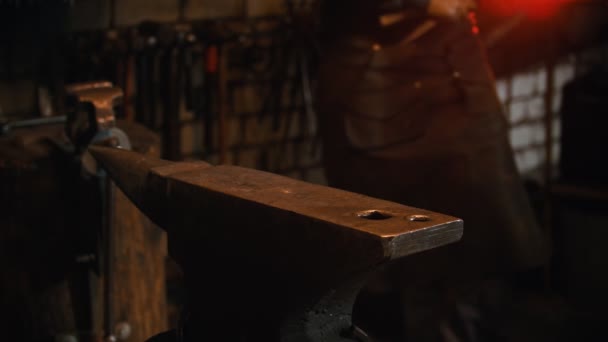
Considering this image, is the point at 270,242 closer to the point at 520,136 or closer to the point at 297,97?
the point at 297,97

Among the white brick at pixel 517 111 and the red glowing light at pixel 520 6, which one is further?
the white brick at pixel 517 111

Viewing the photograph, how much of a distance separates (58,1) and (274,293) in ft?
8.08

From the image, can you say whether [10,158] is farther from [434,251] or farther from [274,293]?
[434,251]

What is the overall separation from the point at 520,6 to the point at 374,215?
358 cm

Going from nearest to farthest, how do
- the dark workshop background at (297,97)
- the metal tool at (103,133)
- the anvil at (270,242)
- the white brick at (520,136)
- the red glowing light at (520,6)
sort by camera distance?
the anvil at (270,242) → the metal tool at (103,133) → the dark workshop background at (297,97) → the red glowing light at (520,6) → the white brick at (520,136)

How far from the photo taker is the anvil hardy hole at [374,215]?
1257mm

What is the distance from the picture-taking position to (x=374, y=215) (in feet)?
4.18

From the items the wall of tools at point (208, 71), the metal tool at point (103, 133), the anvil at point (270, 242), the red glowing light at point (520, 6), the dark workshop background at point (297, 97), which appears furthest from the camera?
the red glowing light at point (520, 6)

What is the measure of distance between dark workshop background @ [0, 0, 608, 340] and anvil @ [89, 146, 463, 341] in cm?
207

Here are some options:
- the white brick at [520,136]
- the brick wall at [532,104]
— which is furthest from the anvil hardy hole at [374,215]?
the white brick at [520,136]

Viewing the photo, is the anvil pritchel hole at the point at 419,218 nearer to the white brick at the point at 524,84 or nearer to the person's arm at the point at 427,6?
the person's arm at the point at 427,6

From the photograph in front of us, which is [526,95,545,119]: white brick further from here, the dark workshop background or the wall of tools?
the wall of tools

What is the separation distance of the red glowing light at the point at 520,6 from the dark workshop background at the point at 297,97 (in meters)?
0.06

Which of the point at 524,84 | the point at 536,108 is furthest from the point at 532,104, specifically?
the point at 524,84
